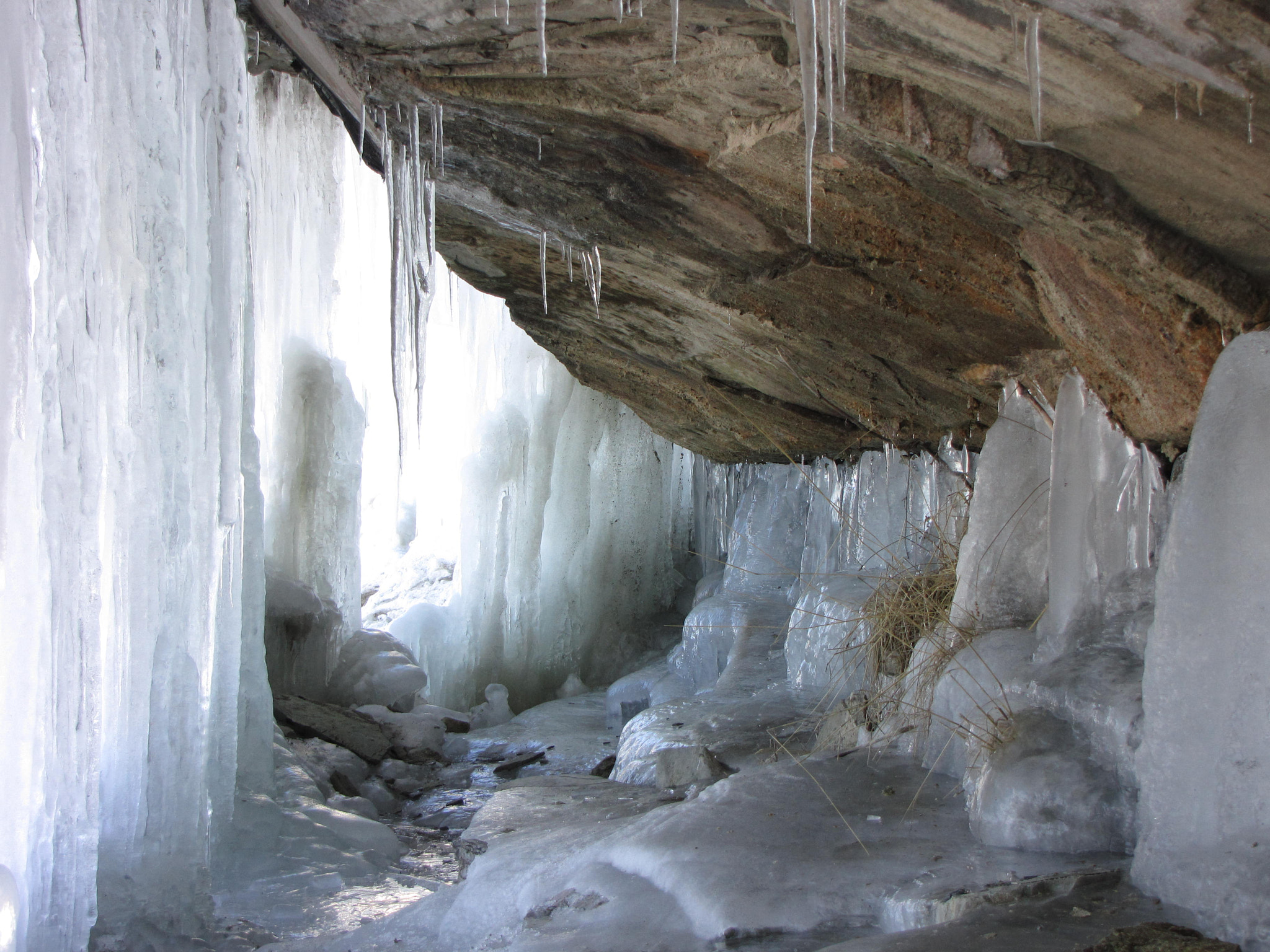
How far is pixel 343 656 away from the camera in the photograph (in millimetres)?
7938

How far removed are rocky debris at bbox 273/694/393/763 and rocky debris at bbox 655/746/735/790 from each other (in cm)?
278

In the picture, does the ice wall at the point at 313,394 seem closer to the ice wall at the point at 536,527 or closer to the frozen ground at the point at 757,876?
the ice wall at the point at 536,527

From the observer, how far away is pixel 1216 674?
6.29ft

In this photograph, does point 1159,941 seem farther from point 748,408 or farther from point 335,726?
point 335,726

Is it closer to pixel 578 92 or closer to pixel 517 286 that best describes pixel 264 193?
pixel 517 286

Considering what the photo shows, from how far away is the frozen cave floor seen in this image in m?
2.04

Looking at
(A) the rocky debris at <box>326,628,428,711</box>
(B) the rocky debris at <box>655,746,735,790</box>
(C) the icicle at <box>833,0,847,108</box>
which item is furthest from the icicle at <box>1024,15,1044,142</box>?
(A) the rocky debris at <box>326,628,428,711</box>

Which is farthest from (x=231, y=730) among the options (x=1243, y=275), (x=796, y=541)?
(x=796, y=541)

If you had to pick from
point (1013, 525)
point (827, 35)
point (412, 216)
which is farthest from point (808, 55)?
point (1013, 525)

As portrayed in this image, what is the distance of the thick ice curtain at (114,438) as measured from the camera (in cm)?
218

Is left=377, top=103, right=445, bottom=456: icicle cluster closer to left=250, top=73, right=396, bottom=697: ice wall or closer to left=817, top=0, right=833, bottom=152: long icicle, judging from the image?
left=817, top=0, right=833, bottom=152: long icicle

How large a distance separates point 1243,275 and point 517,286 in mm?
3303

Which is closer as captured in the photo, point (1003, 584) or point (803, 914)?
point (803, 914)

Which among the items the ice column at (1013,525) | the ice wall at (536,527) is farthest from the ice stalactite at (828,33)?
the ice wall at (536,527)
